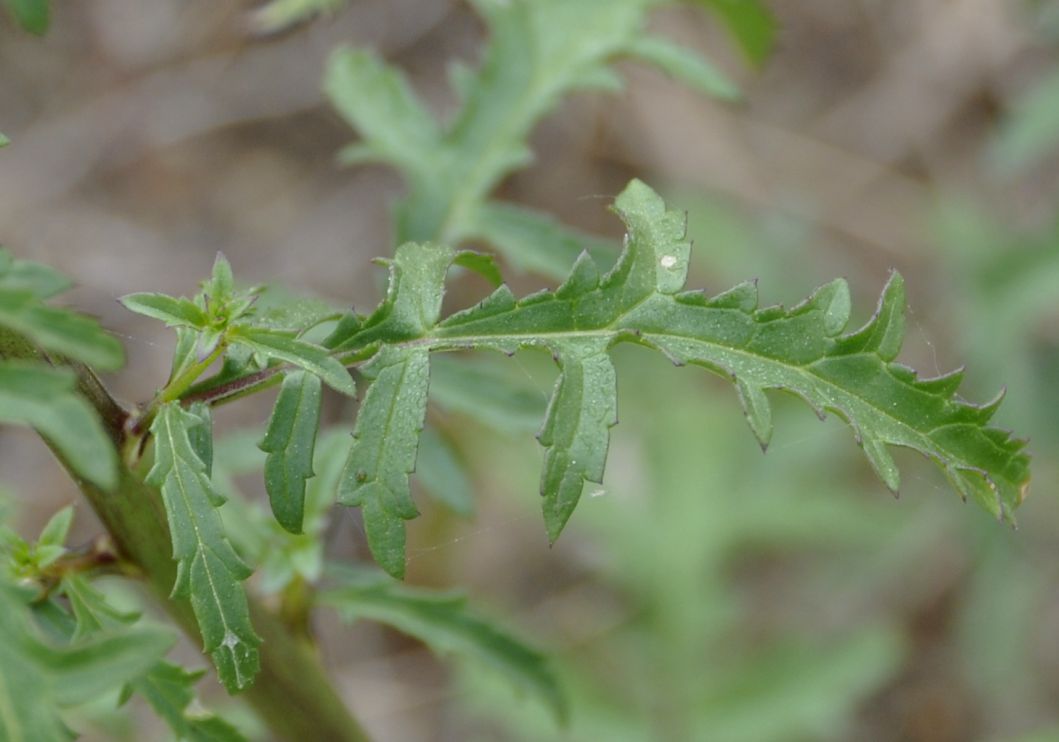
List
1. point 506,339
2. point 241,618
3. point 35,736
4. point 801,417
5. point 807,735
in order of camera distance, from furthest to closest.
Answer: point 801,417 < point 807,735 < point 506,339 < point 241,618 < point 35,736

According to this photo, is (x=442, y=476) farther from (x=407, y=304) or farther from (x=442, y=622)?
(x=407, y=304)

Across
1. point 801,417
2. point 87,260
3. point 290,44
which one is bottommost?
point 87,260

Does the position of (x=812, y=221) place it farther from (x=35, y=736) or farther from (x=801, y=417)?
(x=35, y=736)

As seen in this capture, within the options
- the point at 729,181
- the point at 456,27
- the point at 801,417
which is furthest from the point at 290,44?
the point at 801,417

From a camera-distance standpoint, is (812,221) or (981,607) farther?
(812,221)

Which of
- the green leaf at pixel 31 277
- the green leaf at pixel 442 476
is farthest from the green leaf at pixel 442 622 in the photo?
the green leaf at pixel 31 277

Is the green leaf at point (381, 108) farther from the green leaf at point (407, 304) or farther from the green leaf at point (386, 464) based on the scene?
the green leaf at point (386, 464)
